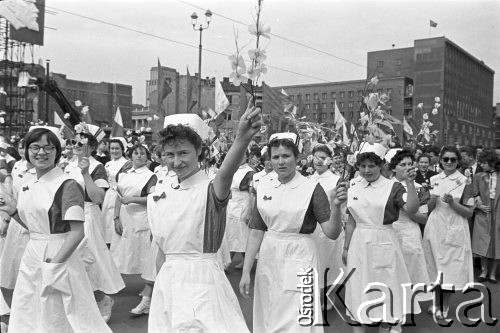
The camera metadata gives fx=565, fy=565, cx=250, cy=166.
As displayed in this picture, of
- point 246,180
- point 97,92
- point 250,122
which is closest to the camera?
point 250,122

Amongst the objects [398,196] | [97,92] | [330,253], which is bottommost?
[330,253]

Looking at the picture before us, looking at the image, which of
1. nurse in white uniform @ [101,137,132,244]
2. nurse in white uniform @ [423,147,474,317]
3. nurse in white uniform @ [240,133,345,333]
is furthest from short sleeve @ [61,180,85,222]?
nurse in white uniform @ [423,147,474,317]

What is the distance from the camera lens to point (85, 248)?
5.84 metres

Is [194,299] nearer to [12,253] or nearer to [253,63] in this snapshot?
[253,63]

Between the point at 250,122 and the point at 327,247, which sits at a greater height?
the point at 250,122

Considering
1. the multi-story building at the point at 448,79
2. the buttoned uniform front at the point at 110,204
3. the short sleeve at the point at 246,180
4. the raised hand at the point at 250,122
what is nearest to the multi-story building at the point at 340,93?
the multi-story building at the point at 448,79

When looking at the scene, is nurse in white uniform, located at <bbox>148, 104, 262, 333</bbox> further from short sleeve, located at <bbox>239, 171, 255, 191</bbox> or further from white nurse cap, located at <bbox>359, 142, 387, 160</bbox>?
short sleeve, located at <bbox>239, 171, 255, 191</bbox>

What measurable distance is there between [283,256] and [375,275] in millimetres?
1236

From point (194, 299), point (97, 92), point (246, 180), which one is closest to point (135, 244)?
point (246, 180)

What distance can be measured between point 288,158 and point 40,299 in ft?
7.02

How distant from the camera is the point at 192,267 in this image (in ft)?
10.6

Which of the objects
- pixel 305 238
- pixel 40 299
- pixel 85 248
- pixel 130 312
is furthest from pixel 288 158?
pixel 130 312

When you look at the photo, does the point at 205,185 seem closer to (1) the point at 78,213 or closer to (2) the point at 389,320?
(1) the point at 78,213

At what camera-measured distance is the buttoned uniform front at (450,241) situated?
6.80 metres
